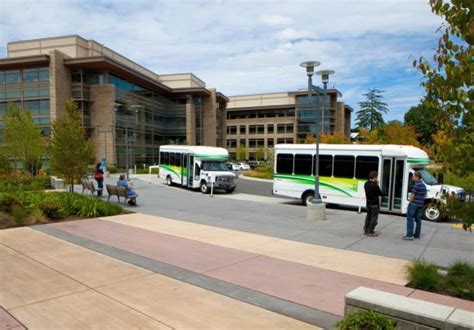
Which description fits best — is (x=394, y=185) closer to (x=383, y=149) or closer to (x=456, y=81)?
(x=383, y=149)

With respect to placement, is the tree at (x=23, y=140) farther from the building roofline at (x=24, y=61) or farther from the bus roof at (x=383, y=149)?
the building roofline at (x=24, y=61)

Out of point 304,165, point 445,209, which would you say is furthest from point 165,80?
point 445,209

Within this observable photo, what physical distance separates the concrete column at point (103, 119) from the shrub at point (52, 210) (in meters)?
45.3

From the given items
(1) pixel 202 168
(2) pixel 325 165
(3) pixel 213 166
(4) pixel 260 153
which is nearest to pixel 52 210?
(2) pixel 325 165

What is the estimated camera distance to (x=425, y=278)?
640 centimetres

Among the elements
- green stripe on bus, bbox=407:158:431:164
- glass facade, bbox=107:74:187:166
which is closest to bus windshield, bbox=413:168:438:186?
green stripe on bus, bbox=407:158:431:164

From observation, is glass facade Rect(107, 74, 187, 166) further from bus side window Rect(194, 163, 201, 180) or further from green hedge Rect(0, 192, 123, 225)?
green hedge Rect(0, 192, 123, 225)

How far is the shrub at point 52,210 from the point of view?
12.8 metres

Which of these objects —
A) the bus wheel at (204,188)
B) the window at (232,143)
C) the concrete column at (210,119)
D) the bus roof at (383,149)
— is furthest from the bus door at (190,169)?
the window at (232,143)

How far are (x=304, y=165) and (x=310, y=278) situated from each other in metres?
11.6

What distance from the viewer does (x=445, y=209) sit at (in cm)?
464

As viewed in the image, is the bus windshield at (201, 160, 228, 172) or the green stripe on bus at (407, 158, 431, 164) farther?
the bus windshield at (201, 160, 228, 172)

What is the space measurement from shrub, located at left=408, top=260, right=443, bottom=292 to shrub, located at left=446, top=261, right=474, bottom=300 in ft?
0.53

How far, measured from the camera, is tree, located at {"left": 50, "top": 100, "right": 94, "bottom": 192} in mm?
16672
